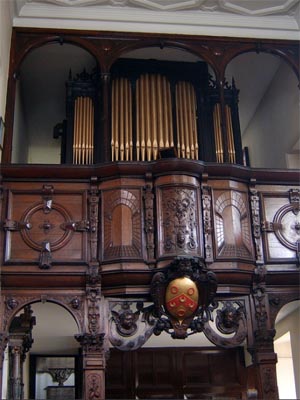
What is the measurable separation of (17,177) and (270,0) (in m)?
4.40

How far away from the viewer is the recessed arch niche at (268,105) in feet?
32.4

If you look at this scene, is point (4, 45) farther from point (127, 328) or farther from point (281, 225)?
point (281, 225)

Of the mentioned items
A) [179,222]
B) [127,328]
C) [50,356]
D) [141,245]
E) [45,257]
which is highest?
[179,222]

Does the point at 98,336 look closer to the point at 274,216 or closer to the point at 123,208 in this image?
the point at 123,208

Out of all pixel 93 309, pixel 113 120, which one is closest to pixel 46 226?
pixel 93 309

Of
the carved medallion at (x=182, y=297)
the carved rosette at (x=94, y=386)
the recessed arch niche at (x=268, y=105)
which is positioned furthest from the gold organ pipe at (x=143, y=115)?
the carved rosette at (x=94, y=386)

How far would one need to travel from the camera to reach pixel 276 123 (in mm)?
10500

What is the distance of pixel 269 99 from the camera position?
10.8 meters

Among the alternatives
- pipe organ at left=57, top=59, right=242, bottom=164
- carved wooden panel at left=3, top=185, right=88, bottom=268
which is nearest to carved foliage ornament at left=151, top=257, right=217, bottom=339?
carved wooden panel at left=3, top=185, right=88, bottom=268

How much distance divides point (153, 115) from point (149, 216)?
209 cm

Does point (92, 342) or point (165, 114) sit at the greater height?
point (165, 114)

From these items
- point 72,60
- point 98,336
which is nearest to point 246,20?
point 72,60

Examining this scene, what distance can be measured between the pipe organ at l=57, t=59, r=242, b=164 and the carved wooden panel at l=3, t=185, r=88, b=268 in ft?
3.42

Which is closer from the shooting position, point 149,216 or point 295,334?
point 149,216
